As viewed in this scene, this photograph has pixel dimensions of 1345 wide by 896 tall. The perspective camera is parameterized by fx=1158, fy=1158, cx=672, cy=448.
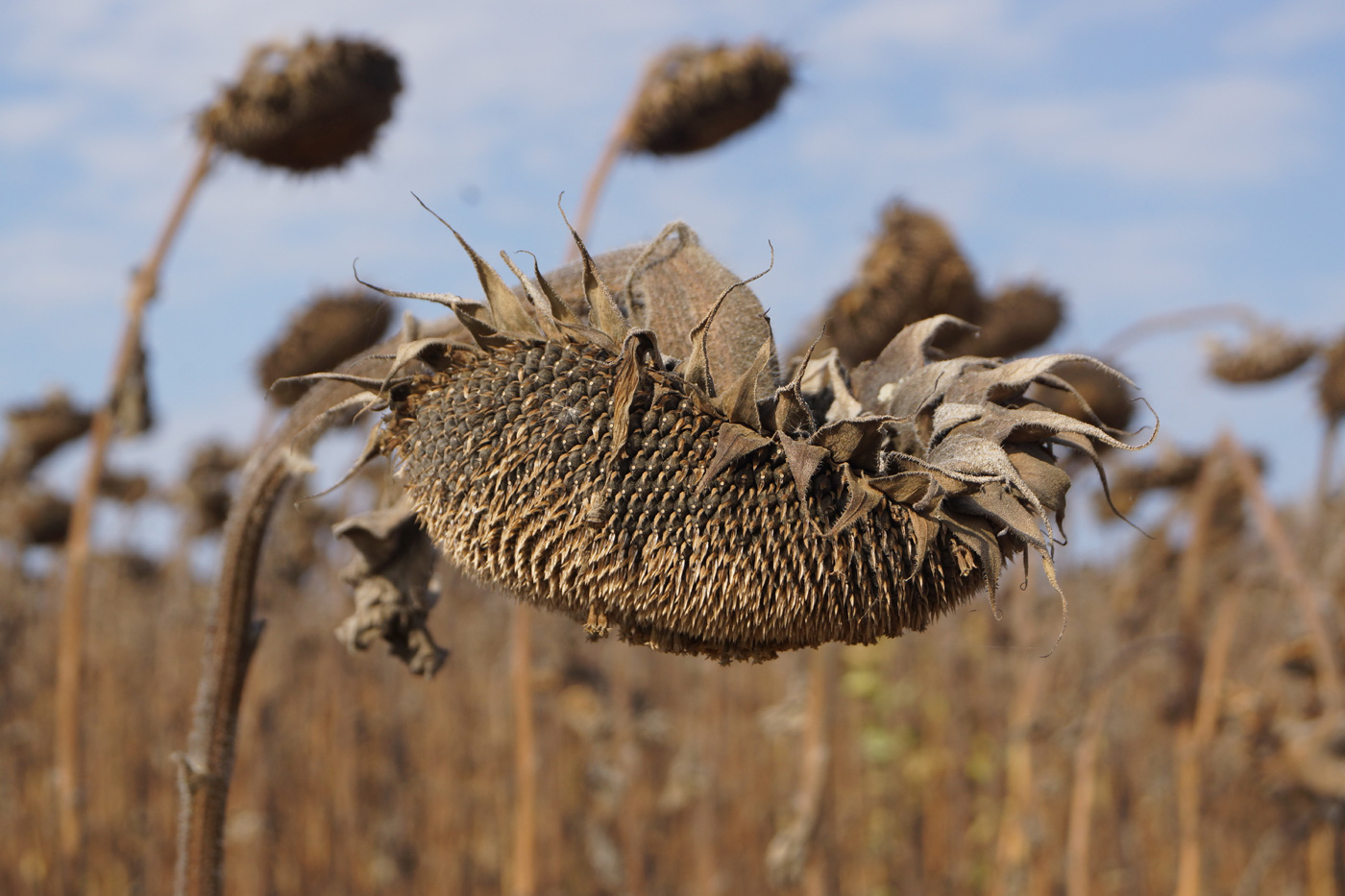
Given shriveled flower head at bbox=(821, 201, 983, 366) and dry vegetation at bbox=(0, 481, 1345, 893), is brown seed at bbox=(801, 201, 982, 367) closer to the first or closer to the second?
shriveled flower head at bbox=(821, 201, 983, 366)

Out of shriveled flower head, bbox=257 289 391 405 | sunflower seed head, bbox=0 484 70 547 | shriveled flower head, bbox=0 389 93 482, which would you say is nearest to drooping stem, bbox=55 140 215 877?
→ shriveled flower head, bbox=257 289 391 405

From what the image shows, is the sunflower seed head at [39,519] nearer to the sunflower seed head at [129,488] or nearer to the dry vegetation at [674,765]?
the dry vegetation at [674,765]

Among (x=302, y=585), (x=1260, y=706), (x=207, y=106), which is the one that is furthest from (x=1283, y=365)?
(x=302, y=585)

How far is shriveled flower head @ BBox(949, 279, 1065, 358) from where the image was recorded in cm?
516

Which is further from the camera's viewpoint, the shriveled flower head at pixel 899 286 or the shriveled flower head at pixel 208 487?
the shriveled flower head at pixel 208 487

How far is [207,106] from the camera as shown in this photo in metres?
4.15

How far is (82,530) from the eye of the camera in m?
4.31

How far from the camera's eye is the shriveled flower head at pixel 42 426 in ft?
24.2

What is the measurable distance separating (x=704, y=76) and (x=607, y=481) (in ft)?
11.4

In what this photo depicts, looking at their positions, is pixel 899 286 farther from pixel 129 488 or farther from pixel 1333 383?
pixel 129 488

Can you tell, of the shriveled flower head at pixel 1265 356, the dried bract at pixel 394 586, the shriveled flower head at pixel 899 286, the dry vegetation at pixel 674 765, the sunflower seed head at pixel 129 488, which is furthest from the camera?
the sunflower seed head at pixel 129 488

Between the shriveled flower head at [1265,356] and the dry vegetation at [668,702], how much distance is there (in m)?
0.02

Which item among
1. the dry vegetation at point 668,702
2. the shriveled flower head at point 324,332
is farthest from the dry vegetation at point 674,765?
the shriveled flower head at point 324,332

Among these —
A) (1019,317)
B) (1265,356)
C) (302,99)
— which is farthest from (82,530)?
(1265,356)
